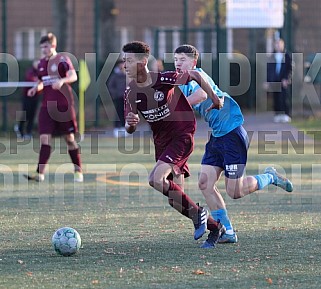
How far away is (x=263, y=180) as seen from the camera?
944 centimetres

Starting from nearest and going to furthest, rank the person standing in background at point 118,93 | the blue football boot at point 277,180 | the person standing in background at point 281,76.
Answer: the blue football boot at point 277,180
the person standing in background at point 118,93
the person standing in background at point 281,76

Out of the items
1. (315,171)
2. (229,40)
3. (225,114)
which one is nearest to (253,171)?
(315,171)

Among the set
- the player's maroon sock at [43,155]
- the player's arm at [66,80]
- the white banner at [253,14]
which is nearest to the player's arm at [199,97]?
the player's arm at [66,80]

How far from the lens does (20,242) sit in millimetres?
8727

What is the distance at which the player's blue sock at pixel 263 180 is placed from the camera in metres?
9.36

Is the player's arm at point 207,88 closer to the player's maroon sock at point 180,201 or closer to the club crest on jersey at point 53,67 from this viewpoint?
the player's maroon sock at point 180,201

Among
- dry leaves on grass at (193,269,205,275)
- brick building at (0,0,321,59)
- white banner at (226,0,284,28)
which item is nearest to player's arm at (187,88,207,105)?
dry leaves on grass at (193,269,205,275)

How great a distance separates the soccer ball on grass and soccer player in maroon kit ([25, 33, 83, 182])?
5.70 m

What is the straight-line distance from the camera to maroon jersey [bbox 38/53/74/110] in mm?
13633

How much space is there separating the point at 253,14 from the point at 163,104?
17239 mm

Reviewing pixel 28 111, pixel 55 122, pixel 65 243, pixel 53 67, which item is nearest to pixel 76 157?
pixel 55 122

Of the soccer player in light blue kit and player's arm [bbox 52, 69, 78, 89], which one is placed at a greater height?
player's arm [bbox 52, 69, 78, 89]

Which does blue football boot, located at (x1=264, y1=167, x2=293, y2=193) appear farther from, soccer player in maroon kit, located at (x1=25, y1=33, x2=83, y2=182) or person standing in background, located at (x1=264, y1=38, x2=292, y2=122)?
person standing in background, located at (x1=264, y1=38, x2=292, y2=122)

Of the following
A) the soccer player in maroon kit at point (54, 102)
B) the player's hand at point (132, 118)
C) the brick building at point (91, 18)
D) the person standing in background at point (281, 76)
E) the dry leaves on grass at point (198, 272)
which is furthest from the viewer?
the brick building at point (91, 18)
